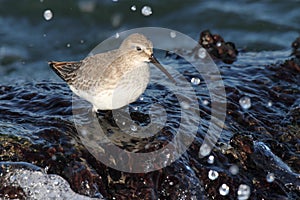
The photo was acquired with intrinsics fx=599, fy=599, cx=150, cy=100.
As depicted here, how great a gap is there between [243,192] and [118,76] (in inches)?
63.4

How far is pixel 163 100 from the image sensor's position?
654 cm

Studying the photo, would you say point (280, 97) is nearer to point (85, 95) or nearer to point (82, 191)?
point (85, 95)

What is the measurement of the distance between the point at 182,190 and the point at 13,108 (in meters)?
2.14

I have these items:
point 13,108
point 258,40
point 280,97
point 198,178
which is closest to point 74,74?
point 13,108

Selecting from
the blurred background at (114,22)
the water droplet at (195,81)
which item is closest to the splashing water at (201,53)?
the water droplet at (195,81)

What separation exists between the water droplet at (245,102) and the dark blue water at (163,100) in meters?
0.07

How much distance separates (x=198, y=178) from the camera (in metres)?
5.45

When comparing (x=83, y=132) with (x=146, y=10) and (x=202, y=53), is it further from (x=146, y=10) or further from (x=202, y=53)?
(x=146, y=10)

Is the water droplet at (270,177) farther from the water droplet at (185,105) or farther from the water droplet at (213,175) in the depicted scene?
the water droplet at (185,105)

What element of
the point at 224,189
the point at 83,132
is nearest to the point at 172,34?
the point at 83,132

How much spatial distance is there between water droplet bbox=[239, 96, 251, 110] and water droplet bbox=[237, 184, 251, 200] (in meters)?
1.41

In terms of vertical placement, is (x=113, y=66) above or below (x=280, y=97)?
above

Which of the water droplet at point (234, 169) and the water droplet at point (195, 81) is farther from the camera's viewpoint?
the water droplet at point (195, 81)

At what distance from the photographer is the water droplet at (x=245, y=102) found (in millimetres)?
6680
